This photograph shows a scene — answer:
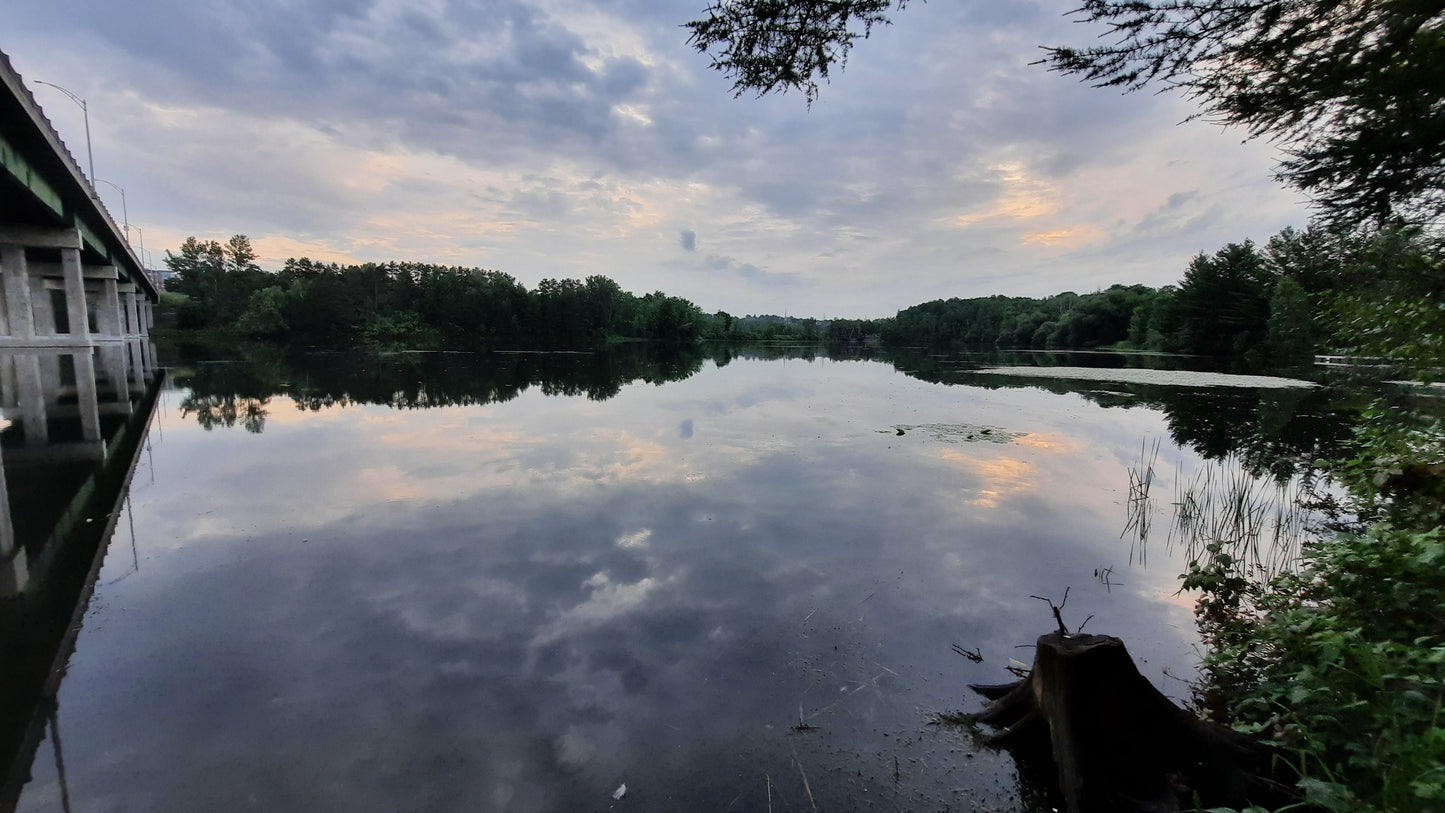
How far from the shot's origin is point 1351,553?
446 centimetres

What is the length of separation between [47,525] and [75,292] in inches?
1669

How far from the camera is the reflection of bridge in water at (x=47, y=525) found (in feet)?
13.6

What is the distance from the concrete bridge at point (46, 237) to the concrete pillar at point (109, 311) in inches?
2.6

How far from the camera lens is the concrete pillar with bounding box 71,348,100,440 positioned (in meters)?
13.8

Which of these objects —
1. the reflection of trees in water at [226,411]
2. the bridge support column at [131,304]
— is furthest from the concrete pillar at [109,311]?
the reflection of trees in water at [226,411]

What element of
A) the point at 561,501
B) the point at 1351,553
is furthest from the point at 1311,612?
the point at 561,501

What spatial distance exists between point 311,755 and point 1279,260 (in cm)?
6826

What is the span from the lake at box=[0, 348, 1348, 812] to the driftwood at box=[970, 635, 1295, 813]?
410 mm

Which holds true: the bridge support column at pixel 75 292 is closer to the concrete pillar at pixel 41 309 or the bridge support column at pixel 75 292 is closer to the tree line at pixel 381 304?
the concrete pillar at pixel 41 309

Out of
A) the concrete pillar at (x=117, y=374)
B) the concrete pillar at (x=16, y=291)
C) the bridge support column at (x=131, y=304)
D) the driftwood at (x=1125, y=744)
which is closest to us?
the driftwood at (x=1125, y=744)

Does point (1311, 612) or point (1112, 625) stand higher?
point (1311, 612)

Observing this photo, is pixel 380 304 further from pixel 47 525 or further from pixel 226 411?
pixel 47 525

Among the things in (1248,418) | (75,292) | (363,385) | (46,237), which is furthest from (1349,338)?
(75,292)

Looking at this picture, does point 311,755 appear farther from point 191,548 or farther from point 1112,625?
point 1112,625
